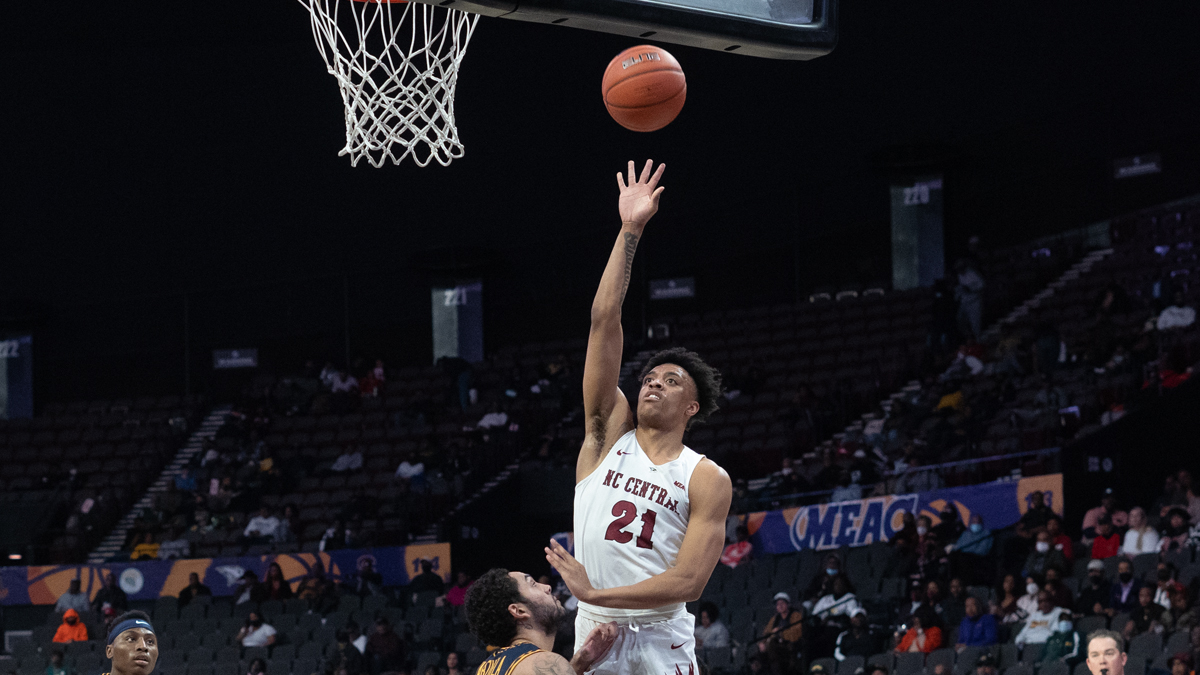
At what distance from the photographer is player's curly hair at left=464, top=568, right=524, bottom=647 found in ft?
12.9

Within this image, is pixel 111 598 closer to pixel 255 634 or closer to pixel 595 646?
pixel 255 634

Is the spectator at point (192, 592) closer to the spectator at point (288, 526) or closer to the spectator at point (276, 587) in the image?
the spectator at point (276, 587)

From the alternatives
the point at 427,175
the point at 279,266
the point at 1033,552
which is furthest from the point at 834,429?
the point at 279,266

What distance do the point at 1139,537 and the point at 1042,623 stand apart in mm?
1419

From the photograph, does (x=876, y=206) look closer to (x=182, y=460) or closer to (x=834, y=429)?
(x=834, y=429)

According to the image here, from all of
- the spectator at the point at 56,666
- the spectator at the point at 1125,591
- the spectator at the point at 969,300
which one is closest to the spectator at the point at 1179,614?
the spectator at the point at 1125,591

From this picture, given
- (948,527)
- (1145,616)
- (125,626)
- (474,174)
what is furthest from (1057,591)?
(474,174)

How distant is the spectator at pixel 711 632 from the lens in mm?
11344

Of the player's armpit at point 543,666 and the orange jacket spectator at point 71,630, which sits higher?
the player's armpit at point 543,666

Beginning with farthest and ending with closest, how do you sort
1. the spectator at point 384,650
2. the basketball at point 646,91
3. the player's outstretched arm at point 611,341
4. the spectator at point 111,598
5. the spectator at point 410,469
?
1. the spectator at point 410,469
2. the spectator at point 111,598
3. the spectator at point 384,650
4. the basketball at point 646,91
5. the player's outstretched arm at point 611,341

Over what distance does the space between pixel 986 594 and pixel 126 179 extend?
1651 cm

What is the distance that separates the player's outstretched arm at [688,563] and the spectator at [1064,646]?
593cm

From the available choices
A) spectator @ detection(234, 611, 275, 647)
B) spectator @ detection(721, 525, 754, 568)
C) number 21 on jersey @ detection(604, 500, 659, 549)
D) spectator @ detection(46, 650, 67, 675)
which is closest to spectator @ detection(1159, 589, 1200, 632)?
spectator @ detection(721, 525, 754, 568)

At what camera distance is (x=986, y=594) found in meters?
10.8
